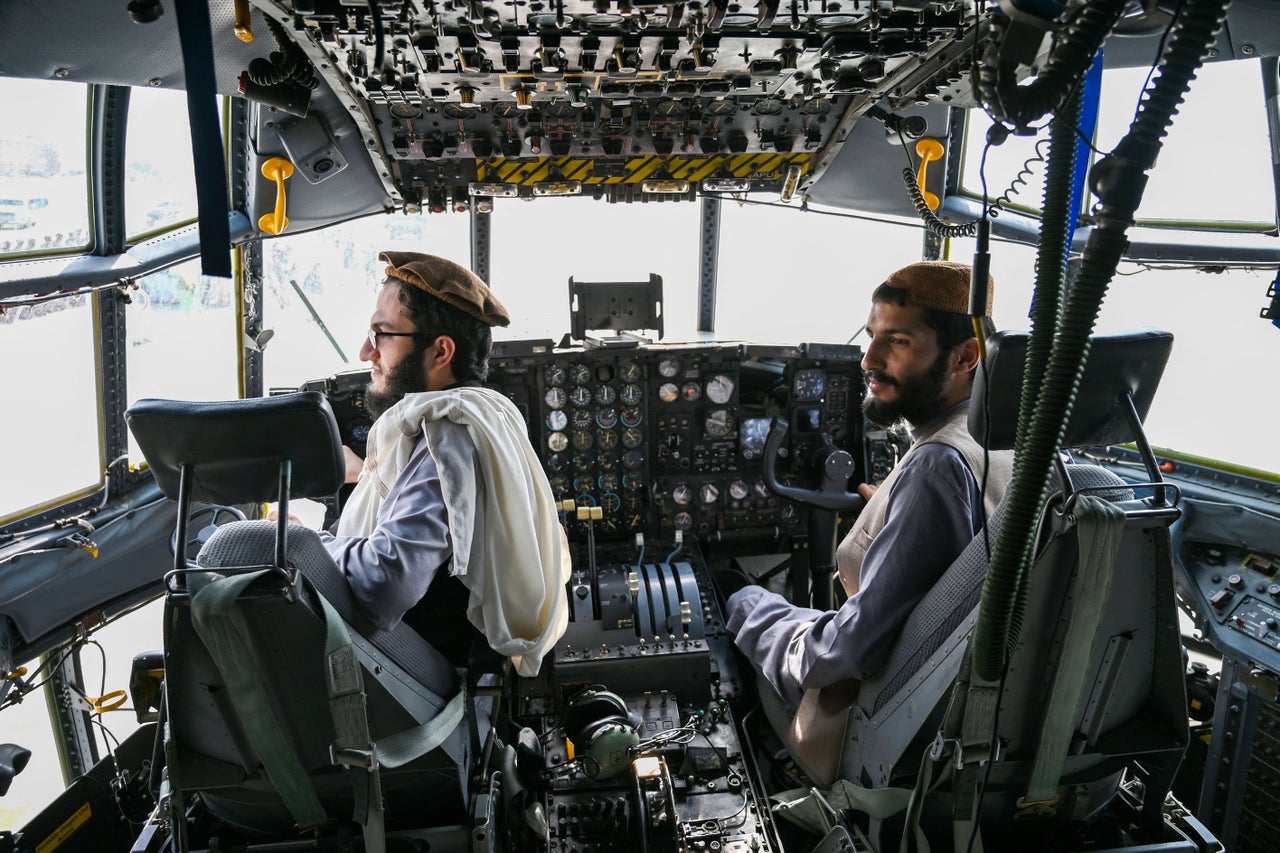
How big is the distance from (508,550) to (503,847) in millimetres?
668

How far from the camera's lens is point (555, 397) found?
11.4ft

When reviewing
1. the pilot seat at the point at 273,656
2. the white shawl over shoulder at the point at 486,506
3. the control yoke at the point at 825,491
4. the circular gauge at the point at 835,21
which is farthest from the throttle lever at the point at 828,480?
the pilot seat at the point at 273,656

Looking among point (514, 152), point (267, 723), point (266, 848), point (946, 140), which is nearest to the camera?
point (267, 723)

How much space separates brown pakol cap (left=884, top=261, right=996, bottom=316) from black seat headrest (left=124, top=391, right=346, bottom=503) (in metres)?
1.40

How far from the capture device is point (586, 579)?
3.13 metres

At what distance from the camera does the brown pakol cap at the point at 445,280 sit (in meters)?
2.19

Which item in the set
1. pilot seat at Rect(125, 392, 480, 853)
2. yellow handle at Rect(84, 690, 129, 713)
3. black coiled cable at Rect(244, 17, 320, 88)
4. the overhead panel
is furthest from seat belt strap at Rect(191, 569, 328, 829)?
yellow handle at Rect(84, 690, 129, 713)

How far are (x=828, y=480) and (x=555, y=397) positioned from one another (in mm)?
1240

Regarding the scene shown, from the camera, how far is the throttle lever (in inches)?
138

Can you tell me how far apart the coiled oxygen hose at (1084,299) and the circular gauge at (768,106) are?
63.8 inches

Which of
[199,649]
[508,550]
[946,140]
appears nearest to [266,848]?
[199,649]

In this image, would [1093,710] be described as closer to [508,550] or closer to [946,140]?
[508,550]

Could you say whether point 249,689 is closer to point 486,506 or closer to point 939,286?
point 486,506

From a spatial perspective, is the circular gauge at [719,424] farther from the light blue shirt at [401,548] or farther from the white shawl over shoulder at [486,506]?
the light blue shirt at [401,548]
